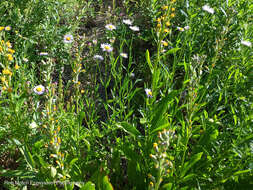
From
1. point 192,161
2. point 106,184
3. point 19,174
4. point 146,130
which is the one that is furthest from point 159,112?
point 19,174

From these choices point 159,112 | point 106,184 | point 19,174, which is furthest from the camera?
point 159,112

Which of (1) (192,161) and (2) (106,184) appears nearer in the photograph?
(2) (106,184)

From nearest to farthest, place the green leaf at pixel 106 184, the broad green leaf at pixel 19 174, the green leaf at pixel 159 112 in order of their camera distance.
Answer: the green leaf at pixel 106 184 → the broad green leaf at pixel 19 174 → the green leaf at pixel 159 112

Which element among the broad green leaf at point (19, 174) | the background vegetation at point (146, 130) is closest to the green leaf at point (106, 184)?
the background vegetation at point (146, 130)

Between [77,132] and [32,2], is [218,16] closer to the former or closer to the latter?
[77,132]

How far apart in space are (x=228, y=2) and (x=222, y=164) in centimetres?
195

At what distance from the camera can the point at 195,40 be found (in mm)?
2977

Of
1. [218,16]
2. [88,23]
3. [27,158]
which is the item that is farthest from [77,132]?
[88,23]

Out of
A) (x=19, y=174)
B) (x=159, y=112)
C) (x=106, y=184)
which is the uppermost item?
(x=159, y=112)

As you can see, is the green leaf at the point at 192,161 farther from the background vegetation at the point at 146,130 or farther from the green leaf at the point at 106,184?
the green leaf at the point at 106,184

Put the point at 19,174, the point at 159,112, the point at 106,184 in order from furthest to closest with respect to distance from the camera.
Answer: the point at 159,112 < the point at 19,174 < the point at 106,184

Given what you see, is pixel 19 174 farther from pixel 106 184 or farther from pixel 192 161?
pixel 192 161

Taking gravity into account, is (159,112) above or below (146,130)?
above

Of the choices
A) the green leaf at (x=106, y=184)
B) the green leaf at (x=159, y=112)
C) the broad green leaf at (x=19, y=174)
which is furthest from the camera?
the green leaf at (x=159, y=112)
